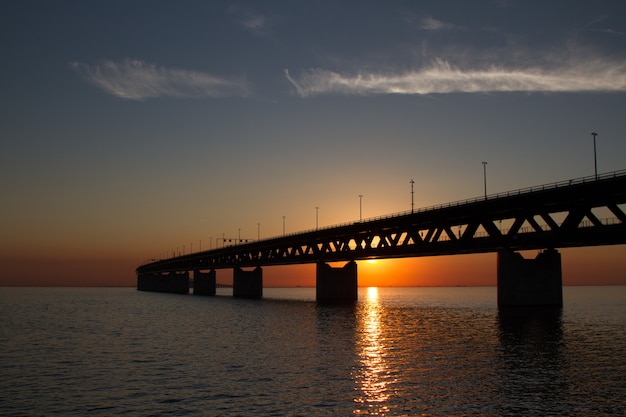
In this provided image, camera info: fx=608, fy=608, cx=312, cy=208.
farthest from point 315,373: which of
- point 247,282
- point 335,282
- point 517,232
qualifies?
point 247,282

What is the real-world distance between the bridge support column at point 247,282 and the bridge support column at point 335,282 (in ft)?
162

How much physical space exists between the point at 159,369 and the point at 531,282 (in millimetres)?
60505

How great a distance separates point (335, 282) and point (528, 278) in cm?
5557

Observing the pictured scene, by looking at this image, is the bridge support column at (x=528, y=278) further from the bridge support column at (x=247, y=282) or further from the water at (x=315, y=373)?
the bridge support column at (x=247, y=282)

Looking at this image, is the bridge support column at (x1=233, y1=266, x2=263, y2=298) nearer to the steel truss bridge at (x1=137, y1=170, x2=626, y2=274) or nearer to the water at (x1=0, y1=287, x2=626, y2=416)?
the steel truss bridge at (x1=137, y1=170, x2=626, y2=274)

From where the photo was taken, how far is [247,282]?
18000cm

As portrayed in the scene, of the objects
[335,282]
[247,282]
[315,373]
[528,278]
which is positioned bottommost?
[315,373]

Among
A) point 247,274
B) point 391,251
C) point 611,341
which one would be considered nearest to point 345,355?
point 611,341

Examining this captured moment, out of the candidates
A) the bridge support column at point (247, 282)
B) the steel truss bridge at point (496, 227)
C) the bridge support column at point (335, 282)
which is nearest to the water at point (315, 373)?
the steel truss bridge at point (496, 227)

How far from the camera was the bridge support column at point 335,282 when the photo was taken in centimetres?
13112

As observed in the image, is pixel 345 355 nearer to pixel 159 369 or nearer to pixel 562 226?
pixel 159 369

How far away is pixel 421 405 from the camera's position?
2592cm

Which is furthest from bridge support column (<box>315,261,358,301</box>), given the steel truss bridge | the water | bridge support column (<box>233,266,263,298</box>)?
the water

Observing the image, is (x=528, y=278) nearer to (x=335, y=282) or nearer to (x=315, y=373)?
(x=335, y=282)
